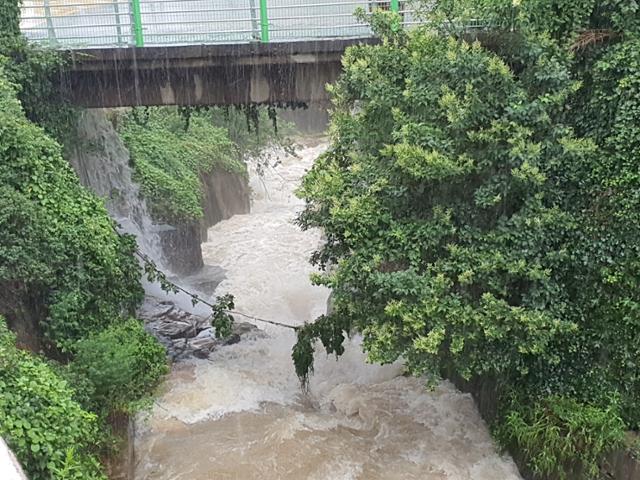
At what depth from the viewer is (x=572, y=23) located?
7621 millimetres

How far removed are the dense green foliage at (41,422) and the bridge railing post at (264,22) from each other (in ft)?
20.0

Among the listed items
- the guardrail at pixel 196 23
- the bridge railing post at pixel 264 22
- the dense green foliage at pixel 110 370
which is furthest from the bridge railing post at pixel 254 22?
the dense green foliage at pixel 110 370

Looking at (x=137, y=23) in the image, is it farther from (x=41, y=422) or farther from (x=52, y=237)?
(x=41, y=422)

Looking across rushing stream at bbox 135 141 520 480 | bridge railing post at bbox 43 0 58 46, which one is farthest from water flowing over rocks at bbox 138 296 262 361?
bridge railing post at bbox 43 0 58 46

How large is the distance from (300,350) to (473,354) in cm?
346

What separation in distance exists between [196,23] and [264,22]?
46.8 inches

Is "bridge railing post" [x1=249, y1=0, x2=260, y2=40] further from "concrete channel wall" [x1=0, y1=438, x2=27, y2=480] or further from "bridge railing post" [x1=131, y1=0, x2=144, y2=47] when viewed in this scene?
→ "concrete channel wall" [x1=0, y1=438, x2=27, y2=480]

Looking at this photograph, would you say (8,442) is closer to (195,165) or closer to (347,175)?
(347,175)

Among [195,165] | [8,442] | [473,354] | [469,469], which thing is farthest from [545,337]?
[195,165]

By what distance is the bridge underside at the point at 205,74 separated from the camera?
10398 mm

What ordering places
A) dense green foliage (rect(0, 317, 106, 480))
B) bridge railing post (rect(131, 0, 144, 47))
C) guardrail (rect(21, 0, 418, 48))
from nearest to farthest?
dense green foliage (rect(0, 317, 106, 480))
guardrail (rect(21, 0, 418, 48))
bridge railing post (rect(131, 0, 144, 47))

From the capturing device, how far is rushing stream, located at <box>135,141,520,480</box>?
8.53 metres

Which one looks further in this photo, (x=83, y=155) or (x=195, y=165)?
(x=195, y=165)

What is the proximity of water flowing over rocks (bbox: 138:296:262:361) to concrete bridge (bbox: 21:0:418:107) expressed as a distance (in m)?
4.66
